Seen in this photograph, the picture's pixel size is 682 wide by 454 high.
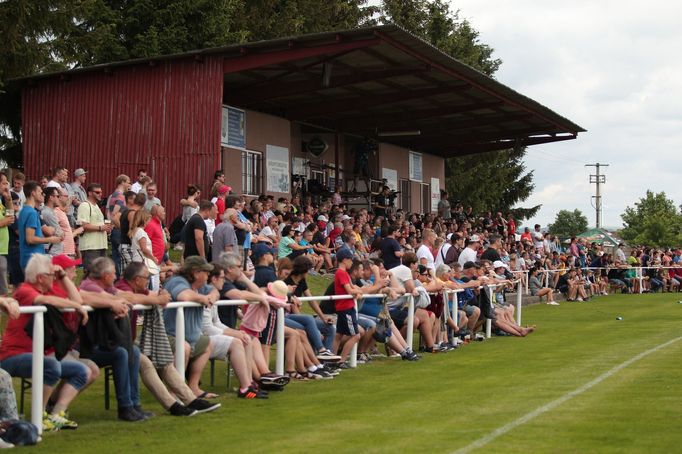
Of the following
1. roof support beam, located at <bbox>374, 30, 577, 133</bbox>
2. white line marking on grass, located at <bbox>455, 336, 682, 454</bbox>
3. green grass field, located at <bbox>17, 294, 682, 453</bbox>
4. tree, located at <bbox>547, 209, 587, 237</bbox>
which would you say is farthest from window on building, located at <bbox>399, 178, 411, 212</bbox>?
tree, located at <bbox>547, 209, 587, 237</bbox>

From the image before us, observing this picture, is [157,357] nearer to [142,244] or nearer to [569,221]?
[142,244]

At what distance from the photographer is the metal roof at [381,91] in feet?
83.2

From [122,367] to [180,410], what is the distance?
0.80 metres

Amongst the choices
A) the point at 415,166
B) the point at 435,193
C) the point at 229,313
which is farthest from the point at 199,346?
the point at 435,193

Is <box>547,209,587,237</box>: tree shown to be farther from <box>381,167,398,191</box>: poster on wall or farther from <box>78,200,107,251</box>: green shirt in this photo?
<box>78,200,107,251</box>: green shirt

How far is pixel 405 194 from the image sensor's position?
4394 centimetres

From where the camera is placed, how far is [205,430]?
31.0 ft

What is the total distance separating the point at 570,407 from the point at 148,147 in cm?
1775

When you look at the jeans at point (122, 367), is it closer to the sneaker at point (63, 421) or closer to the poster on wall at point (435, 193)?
the sneaker at point (63, 421)

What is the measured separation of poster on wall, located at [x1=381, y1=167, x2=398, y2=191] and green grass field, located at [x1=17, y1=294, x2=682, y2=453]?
82.8 ft

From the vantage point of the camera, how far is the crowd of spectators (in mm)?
9500

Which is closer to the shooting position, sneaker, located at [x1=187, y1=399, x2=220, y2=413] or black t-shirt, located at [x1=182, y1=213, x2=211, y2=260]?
sneaker, located at [x1=187, y1=399, x2=220, y2=413]

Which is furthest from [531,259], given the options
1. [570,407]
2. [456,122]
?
[570,407]

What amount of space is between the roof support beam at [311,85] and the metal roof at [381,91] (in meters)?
0.03
